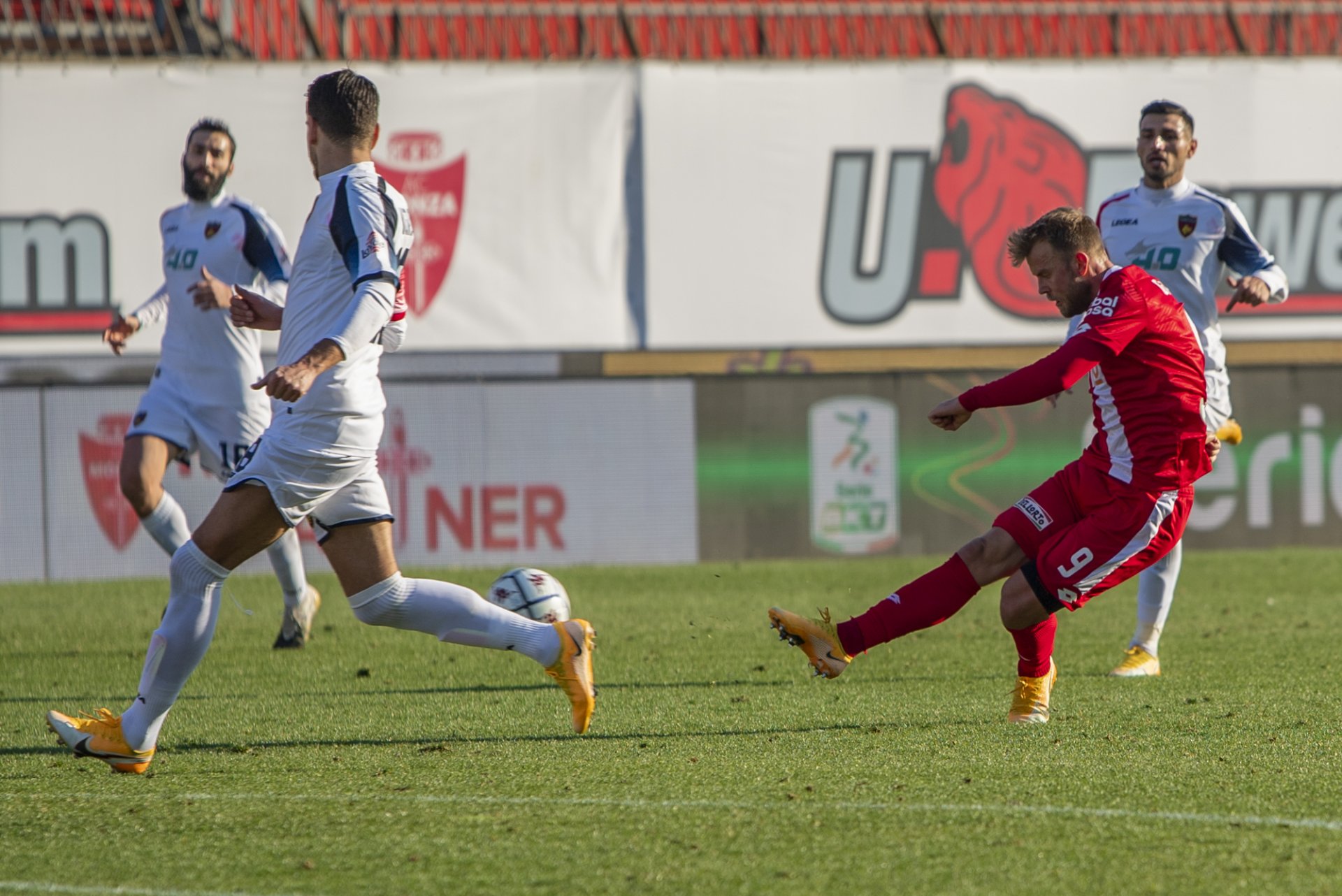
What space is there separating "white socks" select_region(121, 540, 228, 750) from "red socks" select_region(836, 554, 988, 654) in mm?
2015

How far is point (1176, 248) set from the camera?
691 centimetres

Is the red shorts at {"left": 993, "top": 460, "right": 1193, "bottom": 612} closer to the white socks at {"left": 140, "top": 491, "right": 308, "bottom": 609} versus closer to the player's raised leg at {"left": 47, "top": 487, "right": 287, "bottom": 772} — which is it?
the player's raised leg at {"left": 47, "top": 487, "right": 287, "bottom": 772}

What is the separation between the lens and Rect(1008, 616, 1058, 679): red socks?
537 centimetres

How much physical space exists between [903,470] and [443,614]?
9151 millimetres

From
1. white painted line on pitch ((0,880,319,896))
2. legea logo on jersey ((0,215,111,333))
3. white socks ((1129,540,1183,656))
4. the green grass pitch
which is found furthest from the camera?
legea logo on jersey ((0,215,111,333))

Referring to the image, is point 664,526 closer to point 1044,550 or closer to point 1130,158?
point 1130,158

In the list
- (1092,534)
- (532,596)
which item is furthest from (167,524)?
(1092,534)

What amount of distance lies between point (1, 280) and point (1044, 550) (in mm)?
12826

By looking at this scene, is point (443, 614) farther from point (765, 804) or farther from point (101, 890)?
Result: point (101, 890)

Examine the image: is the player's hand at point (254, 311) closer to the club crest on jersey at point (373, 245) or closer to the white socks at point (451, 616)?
the club crest on jersey at point (373, 245)

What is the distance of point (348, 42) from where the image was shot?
1639 centimetres

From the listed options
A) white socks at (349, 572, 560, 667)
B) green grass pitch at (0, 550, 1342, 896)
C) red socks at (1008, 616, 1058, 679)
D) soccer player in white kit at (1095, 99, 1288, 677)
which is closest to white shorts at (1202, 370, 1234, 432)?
soccer player in white kit at (1095, 99, 1288, 677)

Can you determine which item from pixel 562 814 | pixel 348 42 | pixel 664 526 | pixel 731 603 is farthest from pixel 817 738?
pixel 348 42

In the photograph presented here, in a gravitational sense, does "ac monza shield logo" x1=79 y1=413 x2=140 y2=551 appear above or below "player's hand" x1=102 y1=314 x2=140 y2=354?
below
